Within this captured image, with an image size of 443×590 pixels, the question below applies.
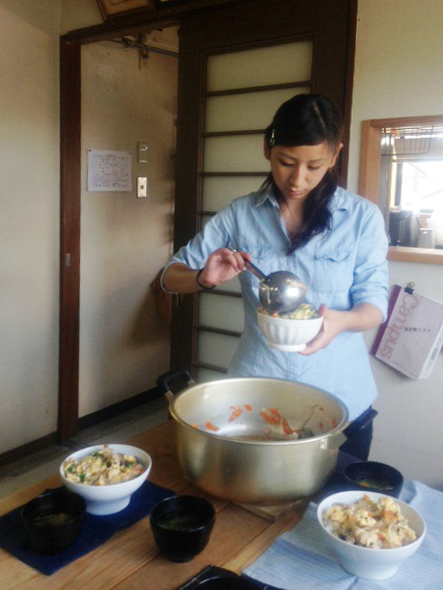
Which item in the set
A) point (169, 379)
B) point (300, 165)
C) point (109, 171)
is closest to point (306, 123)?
point (300, 165)

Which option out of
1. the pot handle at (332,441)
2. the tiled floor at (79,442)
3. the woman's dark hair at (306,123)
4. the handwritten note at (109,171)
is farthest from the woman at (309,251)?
the handwritten note at (109,171)

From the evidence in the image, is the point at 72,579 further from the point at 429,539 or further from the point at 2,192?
the point at 2,192

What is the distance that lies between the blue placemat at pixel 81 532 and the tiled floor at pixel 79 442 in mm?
1972

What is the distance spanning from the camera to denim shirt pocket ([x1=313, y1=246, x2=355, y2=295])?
A: 160cm

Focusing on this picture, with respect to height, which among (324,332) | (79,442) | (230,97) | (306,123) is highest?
(230,97)

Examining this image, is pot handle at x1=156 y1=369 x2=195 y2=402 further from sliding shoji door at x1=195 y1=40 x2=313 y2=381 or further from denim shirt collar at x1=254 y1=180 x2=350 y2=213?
sliding shoji door at x1=195 y1=40 x2=313 y2=381

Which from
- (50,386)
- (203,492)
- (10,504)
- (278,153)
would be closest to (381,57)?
(278,153)

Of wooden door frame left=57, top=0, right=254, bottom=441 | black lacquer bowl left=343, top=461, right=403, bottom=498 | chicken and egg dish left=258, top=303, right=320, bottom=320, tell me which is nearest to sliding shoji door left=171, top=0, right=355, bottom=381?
wooden door frame left=57, top=0, right=254, bottom=441

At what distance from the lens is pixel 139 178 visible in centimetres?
391

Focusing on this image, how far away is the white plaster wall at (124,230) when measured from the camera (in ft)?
11.7

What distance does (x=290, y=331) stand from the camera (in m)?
1.27

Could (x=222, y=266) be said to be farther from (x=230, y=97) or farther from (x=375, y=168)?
(x=230, y=97)

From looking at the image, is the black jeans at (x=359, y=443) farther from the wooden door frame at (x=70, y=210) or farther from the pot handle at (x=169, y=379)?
the wooden door frame at (x=70, y=210)

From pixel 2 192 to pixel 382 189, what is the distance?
1880mm
